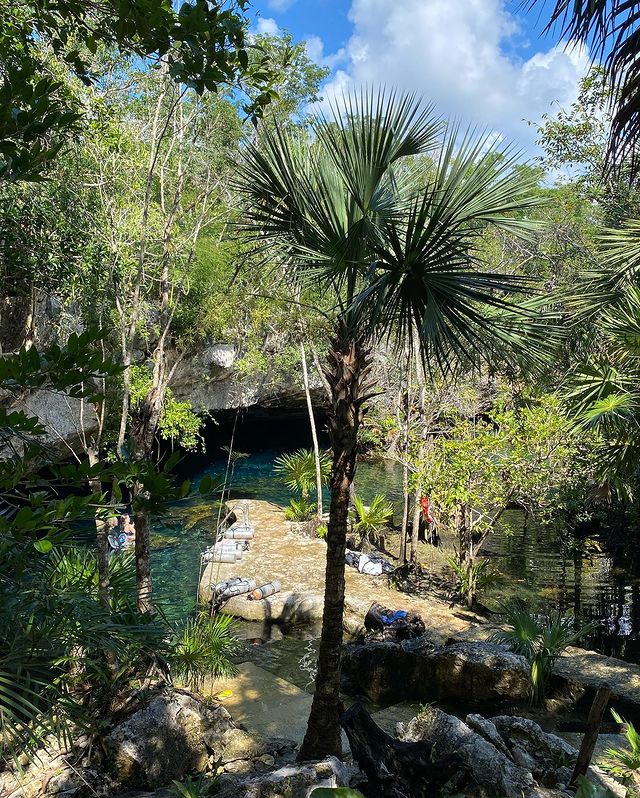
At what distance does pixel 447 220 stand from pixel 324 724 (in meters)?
4.06

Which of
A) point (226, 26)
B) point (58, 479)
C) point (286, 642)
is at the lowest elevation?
point (286, 642)

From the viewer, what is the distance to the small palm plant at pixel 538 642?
799cm

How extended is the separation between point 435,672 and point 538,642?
151 cm

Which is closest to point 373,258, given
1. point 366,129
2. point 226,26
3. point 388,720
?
point 366,129

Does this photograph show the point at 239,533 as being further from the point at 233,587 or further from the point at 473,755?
the point at 473,755

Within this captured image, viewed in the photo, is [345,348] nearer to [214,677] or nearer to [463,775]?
[463,775]

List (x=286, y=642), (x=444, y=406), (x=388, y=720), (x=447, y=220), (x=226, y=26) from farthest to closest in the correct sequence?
(x=444, y=406), (x=286, y=642), (x=388, y=720), (x=447, y=220), (x=226, y=26)

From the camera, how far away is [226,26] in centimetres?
267

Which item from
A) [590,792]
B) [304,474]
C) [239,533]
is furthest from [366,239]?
[304,474]

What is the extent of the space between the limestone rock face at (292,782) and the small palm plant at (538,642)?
4.34m

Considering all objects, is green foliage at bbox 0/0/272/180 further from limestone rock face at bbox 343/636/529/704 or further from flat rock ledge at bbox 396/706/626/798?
limestone rock face at bbox 343/636/529/704

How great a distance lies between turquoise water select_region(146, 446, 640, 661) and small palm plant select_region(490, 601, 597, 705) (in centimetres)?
268

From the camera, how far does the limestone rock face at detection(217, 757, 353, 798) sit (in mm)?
4188

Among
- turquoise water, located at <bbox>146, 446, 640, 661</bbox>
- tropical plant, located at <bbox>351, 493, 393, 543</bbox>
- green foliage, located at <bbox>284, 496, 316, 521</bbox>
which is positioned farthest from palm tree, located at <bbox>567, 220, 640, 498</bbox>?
green foliage, located at <bbox>284, 496, 316, 521</bbox>
